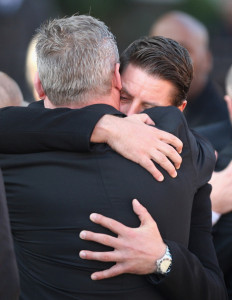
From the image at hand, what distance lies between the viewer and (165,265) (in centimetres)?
178

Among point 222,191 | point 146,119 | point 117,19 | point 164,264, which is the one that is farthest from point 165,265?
point 117,19

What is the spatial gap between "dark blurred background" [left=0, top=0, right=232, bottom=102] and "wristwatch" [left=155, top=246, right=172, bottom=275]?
5912 mm

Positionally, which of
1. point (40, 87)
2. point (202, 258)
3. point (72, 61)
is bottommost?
point (202, 258)

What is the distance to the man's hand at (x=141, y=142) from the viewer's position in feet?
5.75

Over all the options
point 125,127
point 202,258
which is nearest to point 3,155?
point 125,127

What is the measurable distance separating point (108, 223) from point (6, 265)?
0.44 metres

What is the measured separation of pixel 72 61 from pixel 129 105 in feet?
2.03

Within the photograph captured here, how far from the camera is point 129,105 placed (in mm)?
2387

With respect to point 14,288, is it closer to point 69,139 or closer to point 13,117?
point 69,139

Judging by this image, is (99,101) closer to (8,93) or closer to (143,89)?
(143,89)

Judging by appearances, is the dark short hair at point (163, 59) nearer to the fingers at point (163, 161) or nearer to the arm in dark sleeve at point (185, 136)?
the arm in dark sleeve at point (185, 136)

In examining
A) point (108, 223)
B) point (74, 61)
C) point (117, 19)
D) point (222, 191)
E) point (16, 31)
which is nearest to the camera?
point (108, 223)

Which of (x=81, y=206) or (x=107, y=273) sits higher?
(x=81, y=206)

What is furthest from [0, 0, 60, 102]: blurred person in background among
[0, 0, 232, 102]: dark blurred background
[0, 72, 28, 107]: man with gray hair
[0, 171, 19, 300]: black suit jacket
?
[0, 171, 19, 300]: black suit jacket
